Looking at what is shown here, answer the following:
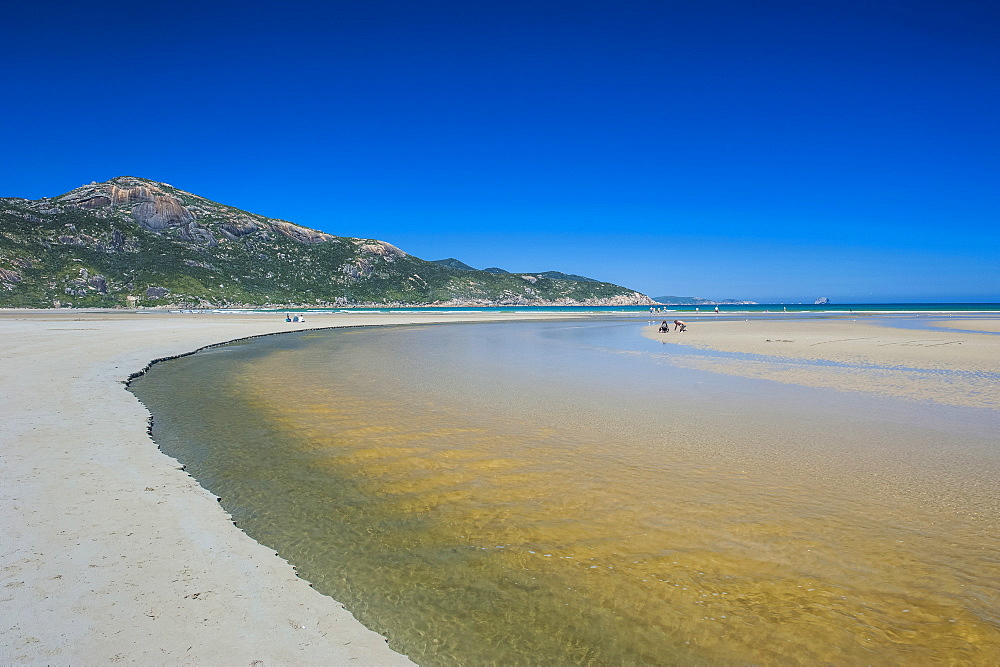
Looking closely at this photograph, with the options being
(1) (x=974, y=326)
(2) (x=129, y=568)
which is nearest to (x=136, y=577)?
(2) (x=129, y=568)

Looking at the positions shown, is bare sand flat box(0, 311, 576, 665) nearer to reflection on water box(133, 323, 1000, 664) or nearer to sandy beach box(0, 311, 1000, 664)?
sandy beach box(0, 311, 1000, 664)

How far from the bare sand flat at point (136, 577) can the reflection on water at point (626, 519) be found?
410 millimetres

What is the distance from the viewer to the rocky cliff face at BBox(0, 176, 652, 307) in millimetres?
115125

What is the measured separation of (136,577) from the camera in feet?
15.5

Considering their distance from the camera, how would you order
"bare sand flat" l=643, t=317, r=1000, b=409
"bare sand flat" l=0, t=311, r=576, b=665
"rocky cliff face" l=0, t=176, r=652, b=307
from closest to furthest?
"bare sand flat" l=0, t=311, r=576, b=665, "bare sand flat" l=643, t=317, r=1000, b=409, "rocky cliff face" l=0, t=176, r=652, b=307

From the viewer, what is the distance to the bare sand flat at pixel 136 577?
12.6 feet

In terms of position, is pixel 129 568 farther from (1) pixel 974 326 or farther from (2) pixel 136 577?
(1) pixel 974 326

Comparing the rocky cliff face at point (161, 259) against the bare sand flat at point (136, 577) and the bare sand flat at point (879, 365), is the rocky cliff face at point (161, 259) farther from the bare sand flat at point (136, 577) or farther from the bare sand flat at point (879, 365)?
the bare sand flat at point (879, 365)

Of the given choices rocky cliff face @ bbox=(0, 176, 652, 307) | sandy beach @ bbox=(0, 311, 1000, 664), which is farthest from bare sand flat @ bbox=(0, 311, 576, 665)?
rocky cliff face @ bbox=(0, 176, 652, 307)

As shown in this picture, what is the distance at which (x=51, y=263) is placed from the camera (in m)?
117

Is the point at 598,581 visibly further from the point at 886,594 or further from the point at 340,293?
the point at 340,293

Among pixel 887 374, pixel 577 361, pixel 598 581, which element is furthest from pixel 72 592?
pixel 887 374

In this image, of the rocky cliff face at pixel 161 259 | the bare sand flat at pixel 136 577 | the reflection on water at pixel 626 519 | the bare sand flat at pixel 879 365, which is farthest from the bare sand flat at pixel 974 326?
the rocky cliff face at pixel 161 259

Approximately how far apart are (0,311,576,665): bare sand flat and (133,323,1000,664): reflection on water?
0.41m
